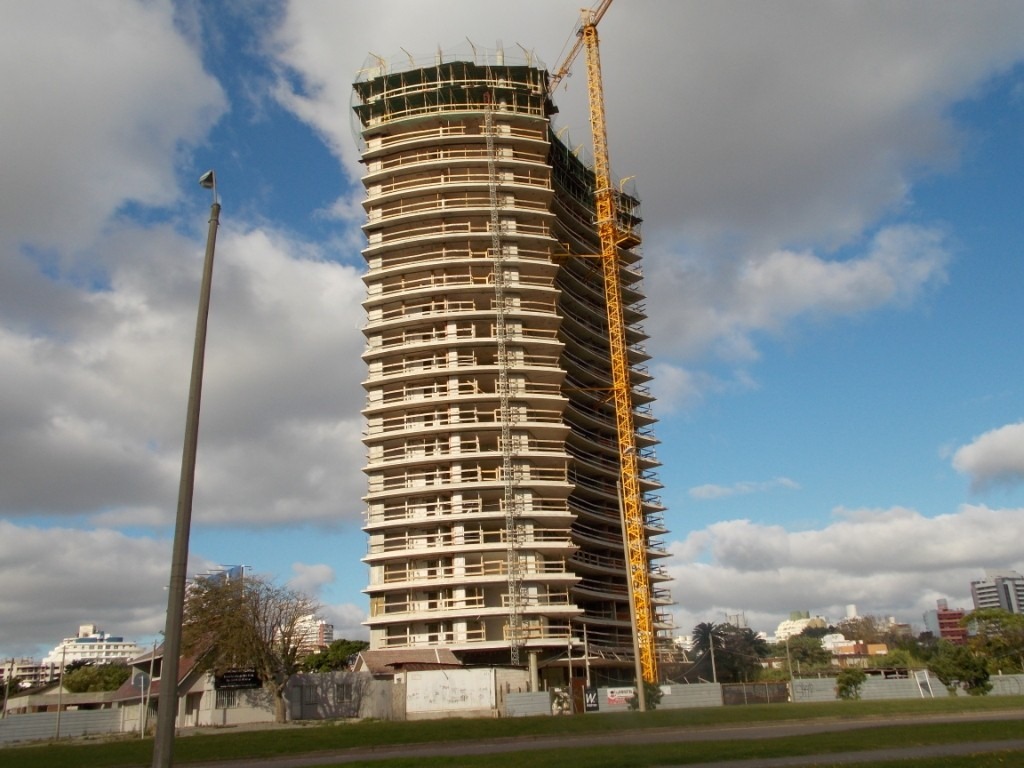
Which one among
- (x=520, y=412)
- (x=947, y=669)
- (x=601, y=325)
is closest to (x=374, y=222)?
(x=520, y=412)

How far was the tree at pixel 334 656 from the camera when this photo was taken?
9969 cm

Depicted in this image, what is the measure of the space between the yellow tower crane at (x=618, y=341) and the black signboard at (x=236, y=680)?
37592 mm

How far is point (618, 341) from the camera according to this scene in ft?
308

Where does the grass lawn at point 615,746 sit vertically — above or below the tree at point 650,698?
below

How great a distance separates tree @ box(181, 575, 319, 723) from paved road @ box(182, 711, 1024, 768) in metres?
29.8

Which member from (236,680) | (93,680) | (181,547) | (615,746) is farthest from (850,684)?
(93,680)

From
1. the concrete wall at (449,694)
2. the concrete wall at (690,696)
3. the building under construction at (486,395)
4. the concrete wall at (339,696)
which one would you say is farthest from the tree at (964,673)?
the concrete wall at (339,696)

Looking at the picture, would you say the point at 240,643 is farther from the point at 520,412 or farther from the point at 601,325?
the point at 601,325

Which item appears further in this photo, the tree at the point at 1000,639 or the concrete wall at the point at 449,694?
the tree at the point at 1000,639

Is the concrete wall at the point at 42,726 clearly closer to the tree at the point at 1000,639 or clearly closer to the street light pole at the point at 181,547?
the street light pole at the point at 181,547

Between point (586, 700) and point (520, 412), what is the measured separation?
3315cm

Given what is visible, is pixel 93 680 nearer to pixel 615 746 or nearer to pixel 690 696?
pixel 690 696

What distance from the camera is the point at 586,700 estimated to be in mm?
52531

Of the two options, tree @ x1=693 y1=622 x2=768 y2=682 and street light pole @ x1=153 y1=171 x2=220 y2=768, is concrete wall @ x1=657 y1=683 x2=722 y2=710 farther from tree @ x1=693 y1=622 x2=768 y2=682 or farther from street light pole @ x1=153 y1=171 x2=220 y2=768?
tree @ x1=693 y1=622 x2=768 y2=682
